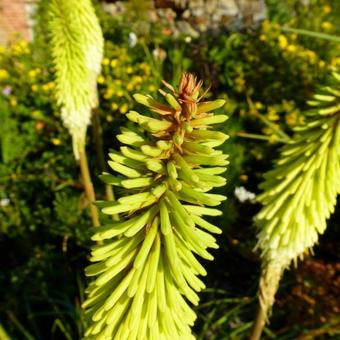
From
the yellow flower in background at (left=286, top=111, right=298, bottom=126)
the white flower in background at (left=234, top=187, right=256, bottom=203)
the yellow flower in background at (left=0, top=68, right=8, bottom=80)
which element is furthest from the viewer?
the yellow flower in background at (left=0, top=68, right=8, bottom=80)

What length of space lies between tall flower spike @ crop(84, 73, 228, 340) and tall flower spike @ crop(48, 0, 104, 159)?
4.51ft

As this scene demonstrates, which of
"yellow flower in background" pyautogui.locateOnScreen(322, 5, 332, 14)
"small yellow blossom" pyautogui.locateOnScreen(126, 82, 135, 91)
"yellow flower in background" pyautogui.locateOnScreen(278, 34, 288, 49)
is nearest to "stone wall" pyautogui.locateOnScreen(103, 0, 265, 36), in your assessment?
"yellow flower in background" pyautogui.locateOnScreen(322, 5, 332, 14)

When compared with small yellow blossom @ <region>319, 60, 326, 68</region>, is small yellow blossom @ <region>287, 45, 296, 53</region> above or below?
above

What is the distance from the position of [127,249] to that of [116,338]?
265 mm

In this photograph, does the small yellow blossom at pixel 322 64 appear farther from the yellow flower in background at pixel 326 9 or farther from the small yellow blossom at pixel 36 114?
the small yellow blossom at pixel 36 114

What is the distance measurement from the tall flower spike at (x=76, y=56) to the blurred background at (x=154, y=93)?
111 cm

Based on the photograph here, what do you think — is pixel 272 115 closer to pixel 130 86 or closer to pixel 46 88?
pixel 130 86

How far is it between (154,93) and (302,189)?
2348 millimetres

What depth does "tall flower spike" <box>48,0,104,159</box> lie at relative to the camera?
2.35m

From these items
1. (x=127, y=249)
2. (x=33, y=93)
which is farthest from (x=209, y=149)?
(x=33, y=93)

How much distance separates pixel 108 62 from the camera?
17.4 ft

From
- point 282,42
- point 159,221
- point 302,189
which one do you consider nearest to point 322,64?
point 282,42

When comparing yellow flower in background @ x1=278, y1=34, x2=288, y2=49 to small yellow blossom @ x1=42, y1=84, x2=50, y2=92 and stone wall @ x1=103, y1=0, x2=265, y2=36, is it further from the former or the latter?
small yellow blossom @ x1=42, y1=84, x2=50, y2=92

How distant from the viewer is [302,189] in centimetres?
195
